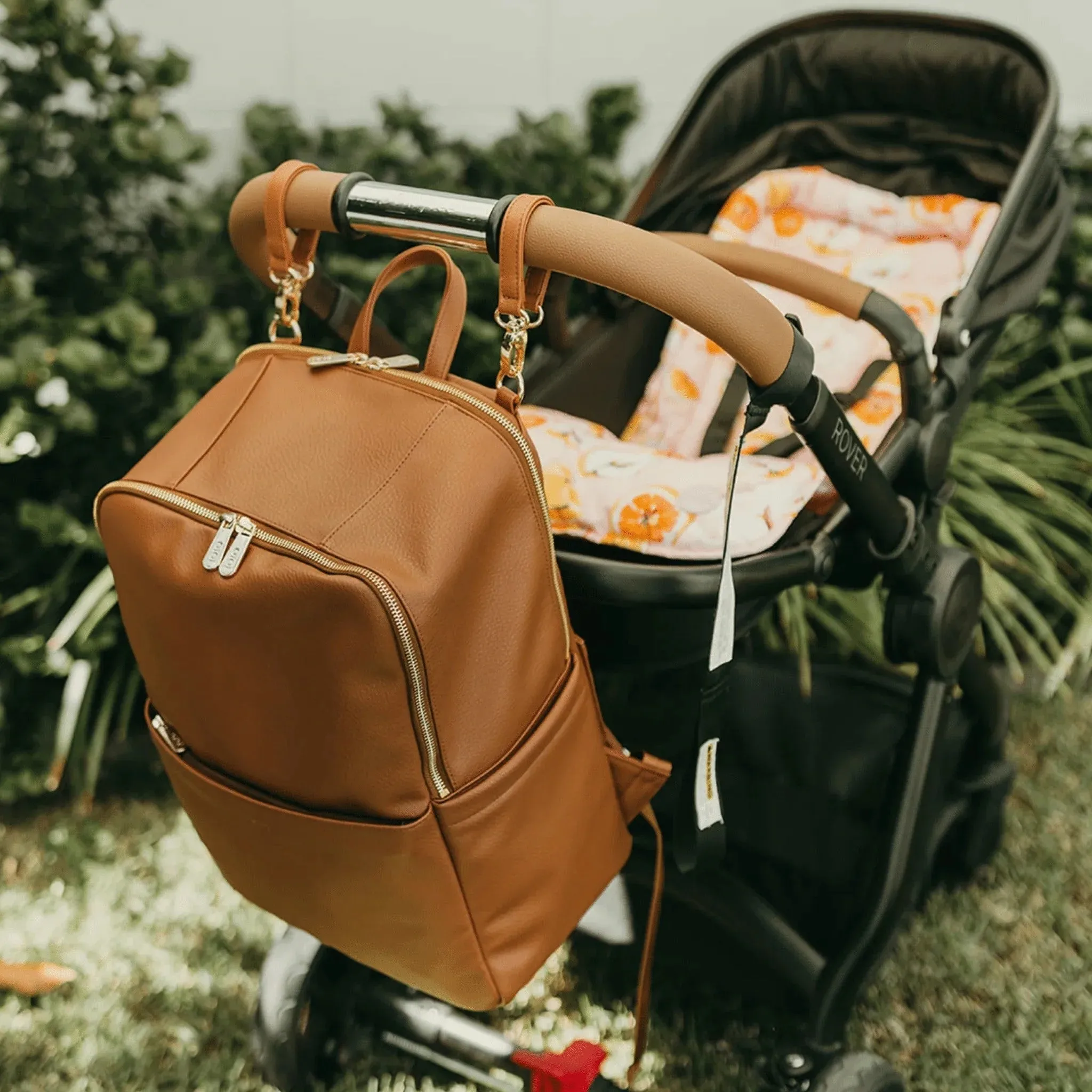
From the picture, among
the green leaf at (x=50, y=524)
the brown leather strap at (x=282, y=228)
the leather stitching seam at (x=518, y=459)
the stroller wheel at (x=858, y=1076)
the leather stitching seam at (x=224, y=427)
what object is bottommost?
the green leaf at (x=50, y=524)

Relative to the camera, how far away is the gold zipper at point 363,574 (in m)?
0.84

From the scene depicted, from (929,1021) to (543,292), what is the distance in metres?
1.06

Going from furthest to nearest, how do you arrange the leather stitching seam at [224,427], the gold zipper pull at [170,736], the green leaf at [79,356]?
the green leaf at [79,356] → the gold zipper pull at [170,736] → the leather stitching seam at [224,427]

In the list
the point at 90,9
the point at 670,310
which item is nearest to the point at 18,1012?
the point at 670,310

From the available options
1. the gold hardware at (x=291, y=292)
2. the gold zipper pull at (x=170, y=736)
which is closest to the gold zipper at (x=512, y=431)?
the gold hardware at (x=291, y=292)

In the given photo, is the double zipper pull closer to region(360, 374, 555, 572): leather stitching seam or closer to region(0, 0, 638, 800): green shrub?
region(360, 374, 555, 572): leather stitching seam

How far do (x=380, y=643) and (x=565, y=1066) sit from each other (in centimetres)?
55

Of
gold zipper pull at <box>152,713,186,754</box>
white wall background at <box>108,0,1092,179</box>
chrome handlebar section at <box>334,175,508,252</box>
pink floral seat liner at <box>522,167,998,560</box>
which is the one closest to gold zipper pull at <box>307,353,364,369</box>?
chrome handlebar section at <box>334,175,508,252</box>

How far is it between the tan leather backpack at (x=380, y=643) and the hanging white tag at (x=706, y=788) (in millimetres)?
92

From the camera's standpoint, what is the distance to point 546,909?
100cm

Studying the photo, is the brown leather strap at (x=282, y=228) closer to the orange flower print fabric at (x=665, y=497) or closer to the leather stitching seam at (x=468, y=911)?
the orange flower print fabric at (x=665, y=497)

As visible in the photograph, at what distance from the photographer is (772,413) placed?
1451 millimetres

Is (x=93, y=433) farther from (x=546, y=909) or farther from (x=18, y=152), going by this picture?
(x=546, y=909)

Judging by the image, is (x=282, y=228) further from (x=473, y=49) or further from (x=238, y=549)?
(x=473, y=49)
